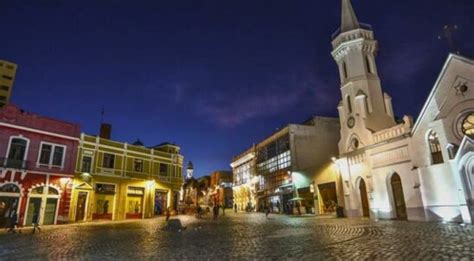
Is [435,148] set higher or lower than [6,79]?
higher

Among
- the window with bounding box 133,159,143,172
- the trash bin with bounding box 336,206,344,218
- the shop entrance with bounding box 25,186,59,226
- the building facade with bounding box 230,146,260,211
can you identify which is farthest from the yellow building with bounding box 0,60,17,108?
the building facade with bounding box 230,146,260,211

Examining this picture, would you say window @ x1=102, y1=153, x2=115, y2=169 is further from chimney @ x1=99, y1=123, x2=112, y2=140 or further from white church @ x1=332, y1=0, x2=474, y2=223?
white church @ x1=332, y1=0, x2=474, y2=223

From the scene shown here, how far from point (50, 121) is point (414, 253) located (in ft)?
104

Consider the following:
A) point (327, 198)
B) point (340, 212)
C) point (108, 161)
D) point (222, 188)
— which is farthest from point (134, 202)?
point (222, 188)

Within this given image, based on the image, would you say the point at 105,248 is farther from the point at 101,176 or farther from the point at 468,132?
the point at 101,176

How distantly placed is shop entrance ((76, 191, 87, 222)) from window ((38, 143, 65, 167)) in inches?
171

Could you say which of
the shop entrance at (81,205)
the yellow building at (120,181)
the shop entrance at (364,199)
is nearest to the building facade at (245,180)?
the yellow building at (120,181)

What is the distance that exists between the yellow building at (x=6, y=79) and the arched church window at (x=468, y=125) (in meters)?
23.2

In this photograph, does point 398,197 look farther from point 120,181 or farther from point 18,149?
point 18,149

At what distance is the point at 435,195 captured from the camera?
67.6 feet

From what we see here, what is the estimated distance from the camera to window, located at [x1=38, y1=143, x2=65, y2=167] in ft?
92.4

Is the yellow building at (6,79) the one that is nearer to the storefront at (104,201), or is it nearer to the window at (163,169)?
the storefront at (104,201)

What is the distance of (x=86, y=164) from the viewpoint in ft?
109

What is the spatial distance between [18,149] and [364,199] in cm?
3217
